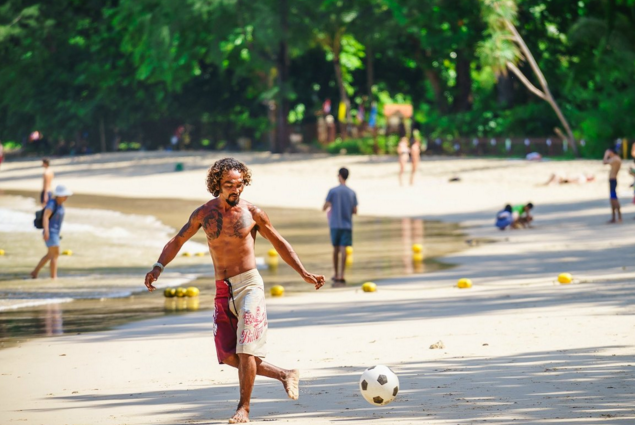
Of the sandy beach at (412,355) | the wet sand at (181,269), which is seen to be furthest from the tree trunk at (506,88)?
the sandy beach at (412,355)

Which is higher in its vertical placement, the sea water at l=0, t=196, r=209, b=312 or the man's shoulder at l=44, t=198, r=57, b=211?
the man's shoulder at l=44, t=198, r=57, b=211

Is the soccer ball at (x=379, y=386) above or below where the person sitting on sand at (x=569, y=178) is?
below

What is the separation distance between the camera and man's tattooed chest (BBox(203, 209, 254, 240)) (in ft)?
25.0

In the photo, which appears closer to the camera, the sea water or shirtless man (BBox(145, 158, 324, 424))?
shirtless man (BBox(145, 158, 324, 424))

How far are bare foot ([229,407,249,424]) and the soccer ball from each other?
0.82 meters

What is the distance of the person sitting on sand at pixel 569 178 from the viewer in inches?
1309

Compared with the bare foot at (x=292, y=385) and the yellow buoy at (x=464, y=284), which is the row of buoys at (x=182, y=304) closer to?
the yellow buoy at (x=464, y=284)

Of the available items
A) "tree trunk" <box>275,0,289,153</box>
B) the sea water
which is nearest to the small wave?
the sea water

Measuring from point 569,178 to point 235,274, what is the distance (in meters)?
27.5

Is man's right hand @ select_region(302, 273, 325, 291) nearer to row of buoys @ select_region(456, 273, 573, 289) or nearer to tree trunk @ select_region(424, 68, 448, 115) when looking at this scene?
row of buoys @ select_region(456, 273, 573, 289)

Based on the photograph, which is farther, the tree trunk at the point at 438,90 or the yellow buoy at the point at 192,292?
the tree trunk at the point at 438,90

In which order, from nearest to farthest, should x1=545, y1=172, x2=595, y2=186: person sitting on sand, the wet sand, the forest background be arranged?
the wet sand
x1=545, y1=172, x2=595, y2=186: person sitting on sand
the forest background

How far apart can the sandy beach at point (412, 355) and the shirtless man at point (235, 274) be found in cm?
46

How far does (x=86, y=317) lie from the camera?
13.7 metres
